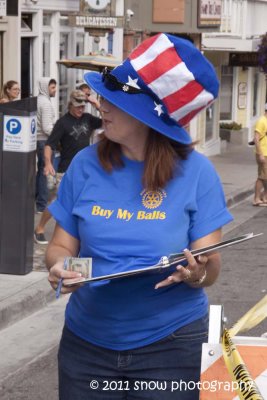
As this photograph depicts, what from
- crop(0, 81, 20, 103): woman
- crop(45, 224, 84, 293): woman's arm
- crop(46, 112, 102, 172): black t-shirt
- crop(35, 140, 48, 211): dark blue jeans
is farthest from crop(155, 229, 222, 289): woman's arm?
crop(0, 81, 20, 103): woman

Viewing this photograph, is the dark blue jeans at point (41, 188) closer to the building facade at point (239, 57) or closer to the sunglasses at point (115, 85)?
the sunglasses at point (115, 85)

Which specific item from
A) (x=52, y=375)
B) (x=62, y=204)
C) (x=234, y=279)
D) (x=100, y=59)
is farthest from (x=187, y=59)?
(x=100, y=59)

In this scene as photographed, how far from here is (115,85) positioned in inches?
134

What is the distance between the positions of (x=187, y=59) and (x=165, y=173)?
0.39m

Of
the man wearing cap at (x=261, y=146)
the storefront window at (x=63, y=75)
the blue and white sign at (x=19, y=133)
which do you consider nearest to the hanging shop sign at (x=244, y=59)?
the storefront window at (x=63, y=75)

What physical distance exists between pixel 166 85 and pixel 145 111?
0.12 meters

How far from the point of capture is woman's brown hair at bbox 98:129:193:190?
10.9 feet

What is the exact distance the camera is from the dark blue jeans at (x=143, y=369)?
10.9ft

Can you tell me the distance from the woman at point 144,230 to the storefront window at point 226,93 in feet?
85.8

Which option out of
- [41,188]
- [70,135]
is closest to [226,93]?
[41,188]

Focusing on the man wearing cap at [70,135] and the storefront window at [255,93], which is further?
the storefront window at [255,93]

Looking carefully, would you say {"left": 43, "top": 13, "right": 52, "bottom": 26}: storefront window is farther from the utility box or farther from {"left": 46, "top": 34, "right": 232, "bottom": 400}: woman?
{"left": 46, "top": 34, "right": 232, "bottom": 400}: woman

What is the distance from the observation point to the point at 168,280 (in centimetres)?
318

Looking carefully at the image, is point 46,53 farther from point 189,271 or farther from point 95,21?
point 189,271
